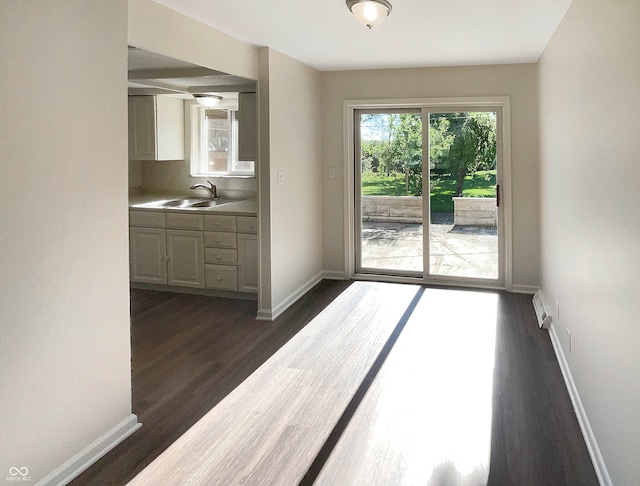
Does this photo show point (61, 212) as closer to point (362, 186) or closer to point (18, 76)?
point (18, 76)

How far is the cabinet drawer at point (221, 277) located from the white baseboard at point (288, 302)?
0.56 m

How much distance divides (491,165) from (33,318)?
4.49 meters

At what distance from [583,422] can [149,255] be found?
4182 mm

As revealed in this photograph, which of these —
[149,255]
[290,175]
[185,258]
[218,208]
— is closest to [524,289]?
[290,175]

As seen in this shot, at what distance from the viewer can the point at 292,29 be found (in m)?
3.68

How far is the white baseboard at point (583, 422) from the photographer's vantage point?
83.6 inches

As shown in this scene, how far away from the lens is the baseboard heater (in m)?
4.05

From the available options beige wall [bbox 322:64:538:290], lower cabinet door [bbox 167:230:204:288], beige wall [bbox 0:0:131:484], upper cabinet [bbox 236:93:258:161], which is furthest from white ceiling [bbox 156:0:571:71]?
lower cabinet door [bbox 167:230:204:288]

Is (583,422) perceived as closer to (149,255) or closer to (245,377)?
(245,377)

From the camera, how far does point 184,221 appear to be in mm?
5113

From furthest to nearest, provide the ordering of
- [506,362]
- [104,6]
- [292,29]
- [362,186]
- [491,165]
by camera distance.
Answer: [362,186]
[491,165]
[292,29]
[506,362]
[104,6]

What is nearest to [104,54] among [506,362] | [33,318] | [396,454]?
[33,318]

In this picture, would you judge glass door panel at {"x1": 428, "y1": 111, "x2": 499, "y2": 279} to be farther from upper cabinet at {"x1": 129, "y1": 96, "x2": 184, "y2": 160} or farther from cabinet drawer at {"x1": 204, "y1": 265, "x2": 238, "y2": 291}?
upper cabinet at {"x1": 129, "y1": 96, "x2": 184, "y2": 160}

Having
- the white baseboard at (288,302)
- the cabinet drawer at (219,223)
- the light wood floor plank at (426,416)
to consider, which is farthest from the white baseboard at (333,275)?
the light wood floor plank at (426,416)
